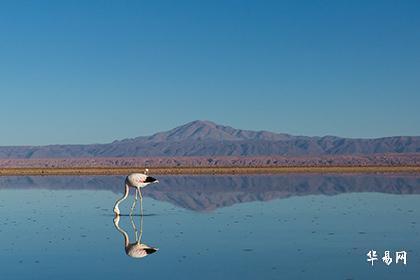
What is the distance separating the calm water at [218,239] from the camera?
13.3 m

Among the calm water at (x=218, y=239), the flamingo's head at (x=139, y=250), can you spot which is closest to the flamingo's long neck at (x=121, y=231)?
the calm water at (x=218, y=239)

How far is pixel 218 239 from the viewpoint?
1733 cm

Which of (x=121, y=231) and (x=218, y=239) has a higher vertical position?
(x=121, y=231)

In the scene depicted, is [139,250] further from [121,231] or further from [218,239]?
[121,231]

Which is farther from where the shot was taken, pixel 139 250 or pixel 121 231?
pixel 121 231

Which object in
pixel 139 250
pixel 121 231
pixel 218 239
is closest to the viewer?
pixel 139 250

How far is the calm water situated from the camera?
43.7ft

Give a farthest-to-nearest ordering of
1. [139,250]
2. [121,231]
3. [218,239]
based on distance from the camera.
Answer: [121,231], [218,239], [139,250]

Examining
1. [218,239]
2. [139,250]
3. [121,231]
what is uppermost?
[121,231]

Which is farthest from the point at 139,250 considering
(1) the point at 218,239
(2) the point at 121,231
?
(2) the point at 121,231

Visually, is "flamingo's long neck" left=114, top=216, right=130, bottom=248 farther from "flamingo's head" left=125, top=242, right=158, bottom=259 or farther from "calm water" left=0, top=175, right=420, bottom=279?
"flamingo's head" left=125, top=242, right=158, bottom=259

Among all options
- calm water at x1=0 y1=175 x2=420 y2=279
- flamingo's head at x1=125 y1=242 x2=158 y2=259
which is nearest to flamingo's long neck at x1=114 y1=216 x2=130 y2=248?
calm water at x1=0 y1=175 x2=420 y2=279

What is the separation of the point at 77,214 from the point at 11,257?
9.33 metres

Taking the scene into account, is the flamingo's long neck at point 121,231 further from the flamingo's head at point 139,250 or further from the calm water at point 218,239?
the flamingo's head at point 139,250
